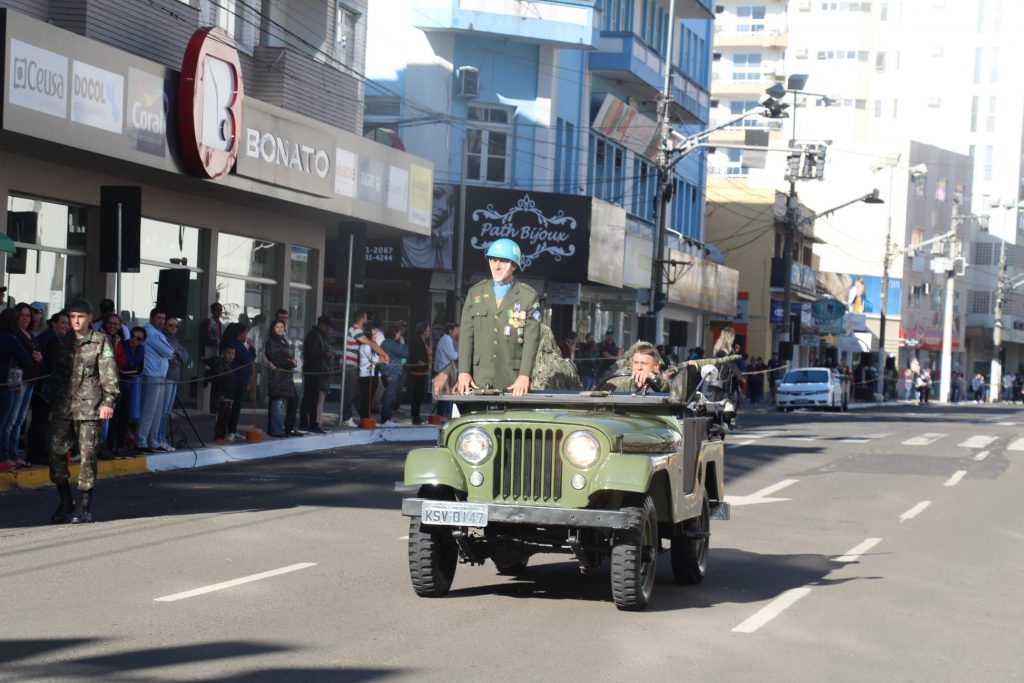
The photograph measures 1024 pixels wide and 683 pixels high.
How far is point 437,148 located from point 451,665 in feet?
109

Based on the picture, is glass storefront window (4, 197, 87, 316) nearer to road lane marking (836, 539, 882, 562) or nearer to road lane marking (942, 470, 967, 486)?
road lane marking (836, 539, 882, 562)

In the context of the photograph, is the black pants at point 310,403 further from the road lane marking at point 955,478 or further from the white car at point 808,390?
the white car at point 808,390

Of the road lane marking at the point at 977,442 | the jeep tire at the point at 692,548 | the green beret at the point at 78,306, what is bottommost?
the road lane marking at the point at 977,442

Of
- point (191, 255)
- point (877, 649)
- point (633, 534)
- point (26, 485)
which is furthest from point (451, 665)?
point (191, 255)

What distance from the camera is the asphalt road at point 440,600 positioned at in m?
7.64

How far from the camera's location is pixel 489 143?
40.6m

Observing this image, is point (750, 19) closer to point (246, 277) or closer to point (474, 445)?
point (246, 277)

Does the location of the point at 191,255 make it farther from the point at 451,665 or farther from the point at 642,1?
the point at 642,1

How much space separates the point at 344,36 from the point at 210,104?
8.92 meters

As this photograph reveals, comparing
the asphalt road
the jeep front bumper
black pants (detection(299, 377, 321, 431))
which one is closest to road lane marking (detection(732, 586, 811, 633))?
the asphalt road

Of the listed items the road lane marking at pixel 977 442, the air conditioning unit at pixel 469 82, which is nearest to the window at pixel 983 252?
the air conditioning unit at pixel 469 82

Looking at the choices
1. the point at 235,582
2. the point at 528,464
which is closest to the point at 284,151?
the point at 235,582

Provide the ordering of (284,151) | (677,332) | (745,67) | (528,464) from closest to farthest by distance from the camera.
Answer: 1. (528,464)
2. (284,151)
3. (677,332)
4. (745,67)

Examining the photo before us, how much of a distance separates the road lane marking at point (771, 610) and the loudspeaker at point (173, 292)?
38.1 feet
